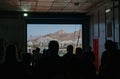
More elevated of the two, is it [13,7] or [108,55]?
[13,7]

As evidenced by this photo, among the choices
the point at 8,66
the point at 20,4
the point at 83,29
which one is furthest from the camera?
the point at 83,29

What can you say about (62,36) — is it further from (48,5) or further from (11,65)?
(11,65)

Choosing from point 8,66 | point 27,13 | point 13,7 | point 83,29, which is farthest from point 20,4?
point 8,66

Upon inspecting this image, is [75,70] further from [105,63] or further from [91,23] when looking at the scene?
[91,23]

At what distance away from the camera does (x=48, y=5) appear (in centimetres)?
1186

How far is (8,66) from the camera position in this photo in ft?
13.4

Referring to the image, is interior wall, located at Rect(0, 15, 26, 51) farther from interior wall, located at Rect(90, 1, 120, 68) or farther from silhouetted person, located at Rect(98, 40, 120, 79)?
silhouetted person, located at Rect(98, 40, 120, 79)

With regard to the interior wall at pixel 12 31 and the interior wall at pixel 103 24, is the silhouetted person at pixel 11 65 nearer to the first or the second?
the interior wall at pixel 103 24

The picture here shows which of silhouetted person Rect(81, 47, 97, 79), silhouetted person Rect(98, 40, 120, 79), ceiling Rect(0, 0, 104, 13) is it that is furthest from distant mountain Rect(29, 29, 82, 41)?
silhouetted person Rect(98, 40, 120, 79)

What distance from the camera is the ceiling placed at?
1101 cm

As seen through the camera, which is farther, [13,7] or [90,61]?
[13,7]

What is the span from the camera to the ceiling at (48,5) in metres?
11.0

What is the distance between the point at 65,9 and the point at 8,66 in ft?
29.9

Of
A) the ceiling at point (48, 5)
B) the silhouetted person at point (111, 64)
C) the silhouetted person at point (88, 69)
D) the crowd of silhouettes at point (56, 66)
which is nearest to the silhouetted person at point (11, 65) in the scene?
the crowd of silhouettes at point (56, 66)
